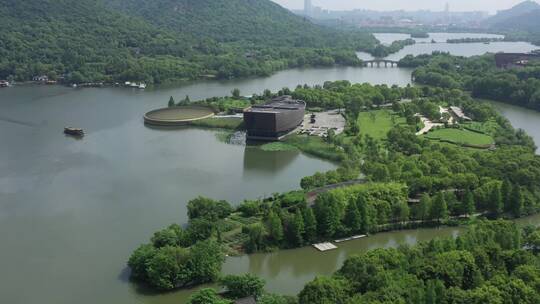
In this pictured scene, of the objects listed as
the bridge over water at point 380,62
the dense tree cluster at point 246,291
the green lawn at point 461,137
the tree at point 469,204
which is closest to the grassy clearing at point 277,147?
the green lawn at point 461,137

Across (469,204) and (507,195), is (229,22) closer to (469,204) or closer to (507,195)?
(507,195)

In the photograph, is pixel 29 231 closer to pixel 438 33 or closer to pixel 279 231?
pixel 279 231

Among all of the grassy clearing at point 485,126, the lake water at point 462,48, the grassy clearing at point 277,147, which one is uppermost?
the lake water at point 462,48

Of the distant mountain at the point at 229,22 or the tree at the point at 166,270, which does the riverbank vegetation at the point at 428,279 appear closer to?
the tree at the point at 166,270

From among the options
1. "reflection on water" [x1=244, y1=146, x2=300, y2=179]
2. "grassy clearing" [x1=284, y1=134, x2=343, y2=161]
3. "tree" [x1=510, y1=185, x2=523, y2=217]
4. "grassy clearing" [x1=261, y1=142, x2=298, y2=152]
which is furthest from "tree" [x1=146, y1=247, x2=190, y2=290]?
"grassy clearing" [x1=261, y1=142, x2=298, y2=152]

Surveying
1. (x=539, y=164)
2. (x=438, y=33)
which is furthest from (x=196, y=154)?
(x=438, y=33)
